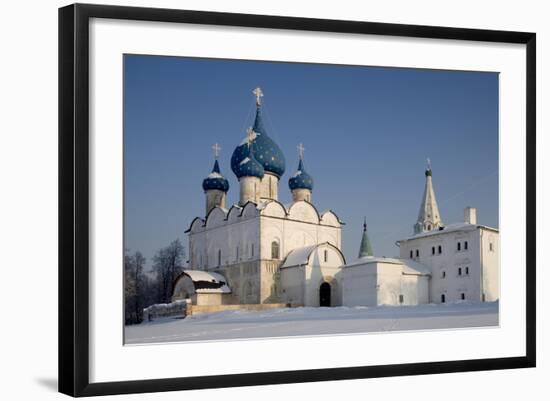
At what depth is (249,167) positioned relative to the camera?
9062 millimetres

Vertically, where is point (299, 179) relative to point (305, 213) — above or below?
above

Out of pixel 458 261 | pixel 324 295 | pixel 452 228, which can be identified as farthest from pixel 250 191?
pixel 458 261

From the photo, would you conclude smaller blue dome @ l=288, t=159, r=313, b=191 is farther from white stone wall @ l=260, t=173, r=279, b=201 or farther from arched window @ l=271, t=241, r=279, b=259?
arched window @ l=271, t=241, r=279, b=259

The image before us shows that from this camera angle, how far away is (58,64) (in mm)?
7945

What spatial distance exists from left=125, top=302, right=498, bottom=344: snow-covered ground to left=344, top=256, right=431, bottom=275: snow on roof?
35 cm

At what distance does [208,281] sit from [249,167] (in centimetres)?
110

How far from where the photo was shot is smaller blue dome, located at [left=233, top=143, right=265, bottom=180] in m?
9.02

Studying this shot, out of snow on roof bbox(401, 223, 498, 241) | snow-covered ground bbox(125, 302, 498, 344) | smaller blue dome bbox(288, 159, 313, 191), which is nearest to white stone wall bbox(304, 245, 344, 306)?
snow-covered ground bbox(125, 302, 498, 344)

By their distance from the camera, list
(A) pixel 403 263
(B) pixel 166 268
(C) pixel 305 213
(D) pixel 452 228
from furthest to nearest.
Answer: (D) pixel 452 228, (A) pixel 403 263, (C) pixel 305 213, (B) pixel 166 268

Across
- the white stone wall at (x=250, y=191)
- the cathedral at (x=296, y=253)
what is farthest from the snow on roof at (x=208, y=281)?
the white stone wall at (x=250, y=191)

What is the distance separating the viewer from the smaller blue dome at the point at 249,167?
355 inches

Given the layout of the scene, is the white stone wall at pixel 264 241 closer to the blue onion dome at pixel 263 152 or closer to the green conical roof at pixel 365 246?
the green conical roof at pixel 365 246

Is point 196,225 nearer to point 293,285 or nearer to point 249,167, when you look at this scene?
point 249,167

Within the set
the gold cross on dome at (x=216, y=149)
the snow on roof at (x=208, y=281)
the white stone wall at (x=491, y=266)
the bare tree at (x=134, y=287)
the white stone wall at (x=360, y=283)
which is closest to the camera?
the bare tree at (x=134, y=287)
